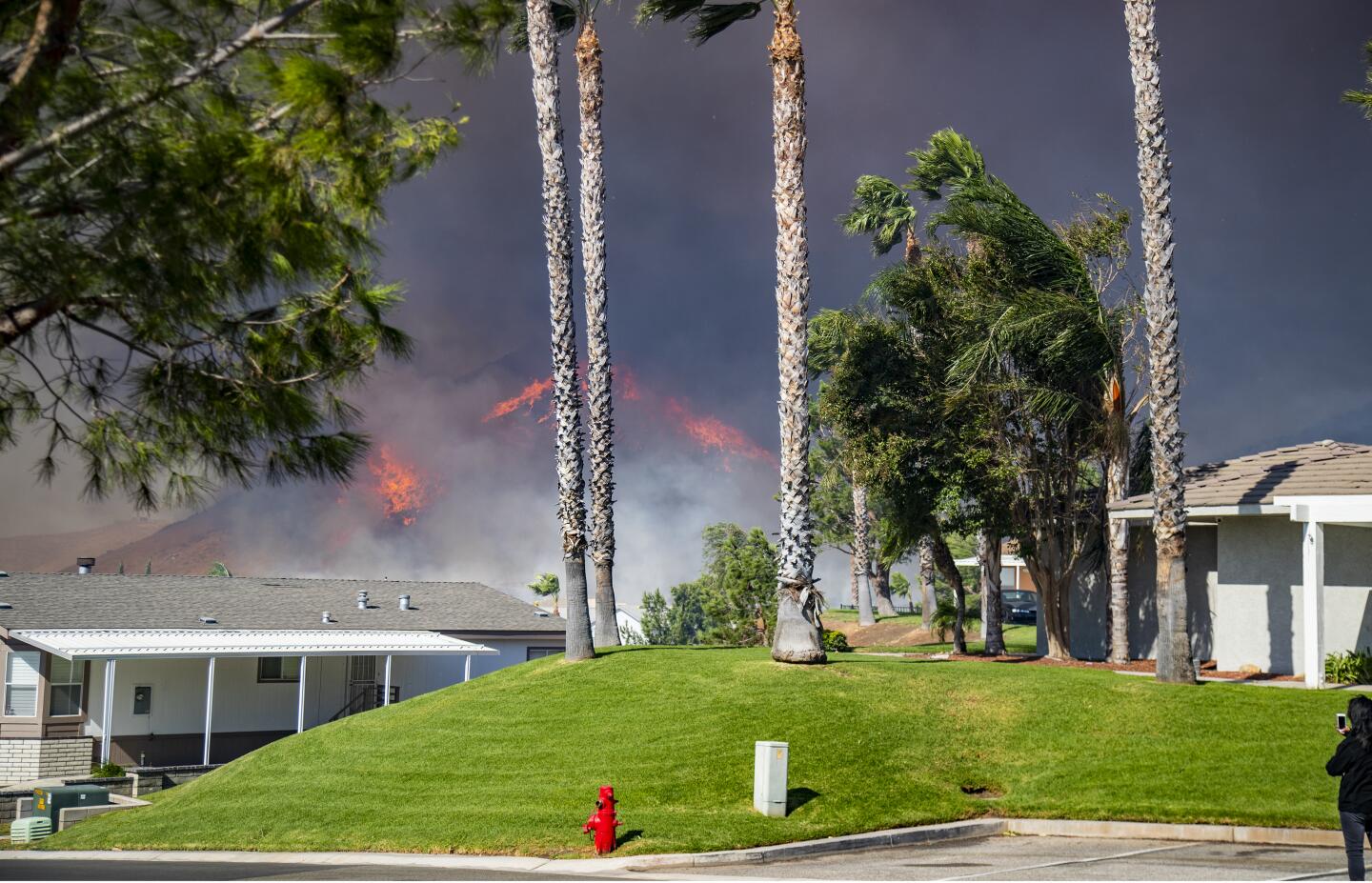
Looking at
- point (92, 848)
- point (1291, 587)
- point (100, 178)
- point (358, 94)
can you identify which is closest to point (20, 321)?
point (100, 178)

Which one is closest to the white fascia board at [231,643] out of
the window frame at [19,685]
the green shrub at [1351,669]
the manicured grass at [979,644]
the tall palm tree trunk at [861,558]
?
the window frame at [19,685]

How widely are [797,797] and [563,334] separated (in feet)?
42.9

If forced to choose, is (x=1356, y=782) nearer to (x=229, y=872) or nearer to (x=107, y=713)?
(x=229, y=872)

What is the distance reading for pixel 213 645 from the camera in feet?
118

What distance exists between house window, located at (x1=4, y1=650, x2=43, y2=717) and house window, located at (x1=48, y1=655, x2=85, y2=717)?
374mm

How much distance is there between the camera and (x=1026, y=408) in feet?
100

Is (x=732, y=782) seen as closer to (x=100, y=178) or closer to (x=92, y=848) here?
(x=92, y=848)

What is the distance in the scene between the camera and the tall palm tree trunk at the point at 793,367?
24047 millimetres

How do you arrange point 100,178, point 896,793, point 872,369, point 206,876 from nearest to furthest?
point 100,178 < point 206,876 < point 896,793 < point 872,369

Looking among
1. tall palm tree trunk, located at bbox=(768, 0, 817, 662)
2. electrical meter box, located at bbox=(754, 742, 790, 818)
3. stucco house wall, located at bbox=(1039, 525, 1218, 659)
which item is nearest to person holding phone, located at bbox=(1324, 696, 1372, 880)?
electrical meter box, located at bbox=(754, 742, 790, 818)

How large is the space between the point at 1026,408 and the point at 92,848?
21.9 m

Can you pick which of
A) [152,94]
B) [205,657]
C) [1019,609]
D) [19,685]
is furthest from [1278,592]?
[19,685]

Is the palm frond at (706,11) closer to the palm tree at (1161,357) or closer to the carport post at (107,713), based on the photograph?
the palm tree at (1161,357)

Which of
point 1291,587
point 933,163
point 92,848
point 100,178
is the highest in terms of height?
point 933,163
